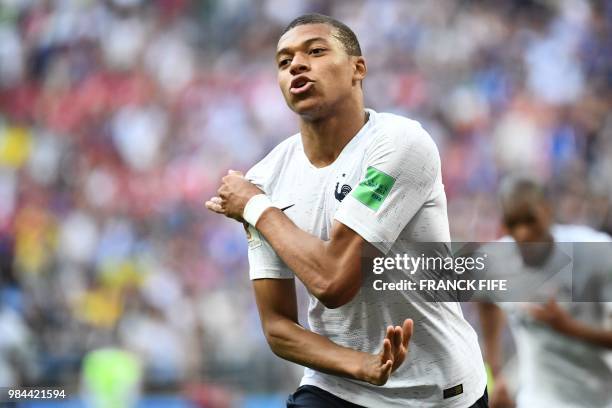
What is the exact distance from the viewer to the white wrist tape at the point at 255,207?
2.74m

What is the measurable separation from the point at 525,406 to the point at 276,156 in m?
1.91

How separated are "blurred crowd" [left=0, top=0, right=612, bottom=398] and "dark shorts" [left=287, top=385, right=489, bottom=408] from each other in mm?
3608

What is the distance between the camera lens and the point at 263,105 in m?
8.01

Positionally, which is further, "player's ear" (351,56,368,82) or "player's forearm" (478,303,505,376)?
"player's forearm" (478,303,505,376)

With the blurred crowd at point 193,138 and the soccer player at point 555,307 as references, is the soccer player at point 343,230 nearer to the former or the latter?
the soccer player at point 555,307

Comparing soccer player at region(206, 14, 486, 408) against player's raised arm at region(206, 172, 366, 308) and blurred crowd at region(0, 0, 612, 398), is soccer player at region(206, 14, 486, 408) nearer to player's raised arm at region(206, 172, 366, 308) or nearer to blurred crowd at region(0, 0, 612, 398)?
player's raised arm at region(206, 172, 366, 308)

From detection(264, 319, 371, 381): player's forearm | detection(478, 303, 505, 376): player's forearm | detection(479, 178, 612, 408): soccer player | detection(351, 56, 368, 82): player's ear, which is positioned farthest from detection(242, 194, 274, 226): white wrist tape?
detection(478, 303, 505, 376): player's forearm

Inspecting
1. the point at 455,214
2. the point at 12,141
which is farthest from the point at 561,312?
the point at 12,141

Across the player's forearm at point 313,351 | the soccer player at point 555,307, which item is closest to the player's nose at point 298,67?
the player's forearm at point 313,351

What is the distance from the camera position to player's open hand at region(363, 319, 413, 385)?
7.77ft

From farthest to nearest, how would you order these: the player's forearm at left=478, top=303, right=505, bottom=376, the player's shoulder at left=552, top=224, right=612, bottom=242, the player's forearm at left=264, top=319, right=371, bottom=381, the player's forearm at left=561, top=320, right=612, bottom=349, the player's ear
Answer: the player's forearm at left=478, top=303, right=505, bottom=376 → the player's shoulder at left=552, top=224, right=612, bottom=242 → the player's forearm at left=561, top=320, right=612, bottom=349 → the player's ear → the player's forearm at left=264, top=319, right=371, bottom=381

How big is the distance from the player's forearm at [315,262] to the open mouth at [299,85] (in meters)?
0.40

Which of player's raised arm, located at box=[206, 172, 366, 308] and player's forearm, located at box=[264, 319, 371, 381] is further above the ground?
player's raised arm, located at box=[206, 172, 366, 308]
